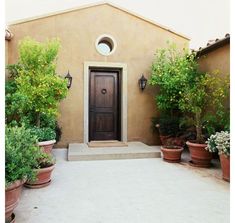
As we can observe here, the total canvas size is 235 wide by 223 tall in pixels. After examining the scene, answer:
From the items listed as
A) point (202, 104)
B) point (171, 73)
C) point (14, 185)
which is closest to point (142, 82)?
point (171, 73)

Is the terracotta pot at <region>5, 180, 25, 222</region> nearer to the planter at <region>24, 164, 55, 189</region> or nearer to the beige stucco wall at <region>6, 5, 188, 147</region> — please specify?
the planter at <region>24, 164, 55, 189</region>

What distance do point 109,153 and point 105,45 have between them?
3670mm

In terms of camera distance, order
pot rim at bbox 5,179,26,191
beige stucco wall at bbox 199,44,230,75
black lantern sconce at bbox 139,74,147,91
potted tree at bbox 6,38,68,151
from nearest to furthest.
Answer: pot rim at bbox 5,179,26,191
potted tree at bbox 6,38,68,151
beige stucco wall at bbox 199,44,230,75
black lantern sconce at bbox 139,74,147,91

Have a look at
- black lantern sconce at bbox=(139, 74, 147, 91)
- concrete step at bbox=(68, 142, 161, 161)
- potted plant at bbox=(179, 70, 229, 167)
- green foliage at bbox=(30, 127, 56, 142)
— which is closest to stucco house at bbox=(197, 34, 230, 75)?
potted plant at bbox=(179, 70, 229, 167)

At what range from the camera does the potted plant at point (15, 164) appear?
240 cm

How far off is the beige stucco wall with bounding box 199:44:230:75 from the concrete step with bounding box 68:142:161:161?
9.23 ft

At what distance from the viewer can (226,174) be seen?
424 centimetres

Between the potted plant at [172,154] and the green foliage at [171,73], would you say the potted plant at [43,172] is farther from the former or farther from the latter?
the green foliage at [171,73]

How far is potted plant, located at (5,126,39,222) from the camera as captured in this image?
2400 millimetres

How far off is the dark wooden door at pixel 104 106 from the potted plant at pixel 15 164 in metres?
4.59

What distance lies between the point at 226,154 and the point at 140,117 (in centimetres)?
375

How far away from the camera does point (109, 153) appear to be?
5895 mm

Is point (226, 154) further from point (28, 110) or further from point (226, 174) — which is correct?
point (28, 110)

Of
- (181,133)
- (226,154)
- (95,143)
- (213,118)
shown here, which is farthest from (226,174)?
(95,143)
